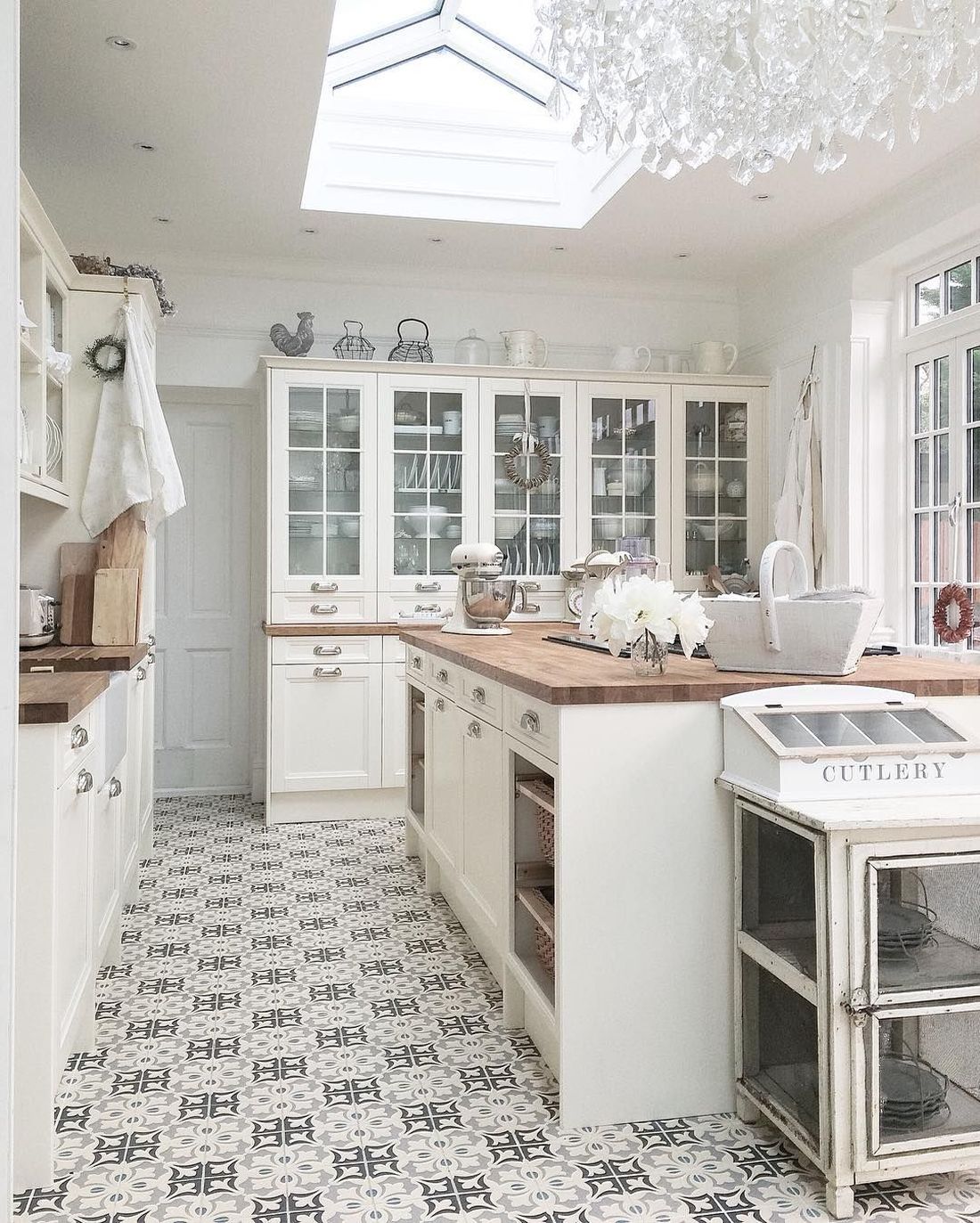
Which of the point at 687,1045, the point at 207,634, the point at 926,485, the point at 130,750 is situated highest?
the point at 926,485

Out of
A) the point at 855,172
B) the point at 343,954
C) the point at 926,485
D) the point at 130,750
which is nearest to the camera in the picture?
the point at 343,954

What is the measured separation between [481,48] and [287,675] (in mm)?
2902

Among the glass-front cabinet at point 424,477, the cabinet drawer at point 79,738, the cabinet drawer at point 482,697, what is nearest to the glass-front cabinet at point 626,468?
the glass-front cabinet at point 424,477

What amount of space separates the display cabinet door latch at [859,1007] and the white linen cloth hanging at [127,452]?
2.86 m

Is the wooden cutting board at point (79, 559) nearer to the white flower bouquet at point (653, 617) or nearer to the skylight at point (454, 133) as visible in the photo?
the skylight at point (454, 133)

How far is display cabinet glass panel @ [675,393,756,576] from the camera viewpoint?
5.59 meters

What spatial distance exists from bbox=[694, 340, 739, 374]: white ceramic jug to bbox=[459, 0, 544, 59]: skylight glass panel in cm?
191

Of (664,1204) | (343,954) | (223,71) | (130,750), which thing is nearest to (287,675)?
(130,750)

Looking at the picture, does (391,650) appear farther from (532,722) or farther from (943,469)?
(532,722)

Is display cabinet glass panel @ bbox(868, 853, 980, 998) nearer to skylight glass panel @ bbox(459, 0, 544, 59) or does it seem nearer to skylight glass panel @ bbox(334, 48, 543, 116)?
skylight glass panel @ bbox(459, 0, 544, 59)

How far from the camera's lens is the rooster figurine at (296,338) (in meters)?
5.13

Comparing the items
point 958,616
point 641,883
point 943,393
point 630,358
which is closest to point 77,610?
point 641,883

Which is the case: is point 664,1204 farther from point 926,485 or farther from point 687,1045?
point 926,485

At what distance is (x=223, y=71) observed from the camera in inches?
130
